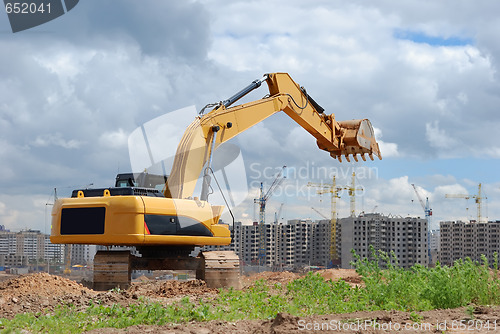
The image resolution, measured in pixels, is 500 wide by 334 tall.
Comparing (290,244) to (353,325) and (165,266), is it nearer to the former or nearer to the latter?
(165,266)

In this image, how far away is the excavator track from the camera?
1380 centimetres

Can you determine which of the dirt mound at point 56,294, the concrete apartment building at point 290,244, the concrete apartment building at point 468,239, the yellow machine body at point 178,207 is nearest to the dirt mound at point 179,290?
the dirt mound at point 56,294

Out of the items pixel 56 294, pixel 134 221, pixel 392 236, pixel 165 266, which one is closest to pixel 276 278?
pixel 165 266

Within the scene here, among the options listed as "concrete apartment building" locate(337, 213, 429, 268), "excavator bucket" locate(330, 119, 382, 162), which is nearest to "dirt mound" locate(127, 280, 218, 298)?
"excavator bucket" locate(330, 119, 382, 162)

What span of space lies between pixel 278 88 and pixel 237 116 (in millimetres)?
2411

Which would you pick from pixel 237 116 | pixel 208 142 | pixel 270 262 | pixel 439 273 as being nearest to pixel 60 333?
pixel 439 273

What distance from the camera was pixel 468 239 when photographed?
480ft

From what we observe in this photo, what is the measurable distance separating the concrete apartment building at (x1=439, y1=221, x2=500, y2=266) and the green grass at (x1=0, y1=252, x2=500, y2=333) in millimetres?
133401

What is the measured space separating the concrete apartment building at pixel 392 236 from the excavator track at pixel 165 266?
4853 inches

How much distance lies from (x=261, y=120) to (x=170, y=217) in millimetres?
4808

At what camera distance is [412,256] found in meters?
136

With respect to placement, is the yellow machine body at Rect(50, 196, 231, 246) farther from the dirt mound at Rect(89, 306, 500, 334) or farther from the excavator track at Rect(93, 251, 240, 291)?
the dirt mound at Rect(89, 306, 500, 334)

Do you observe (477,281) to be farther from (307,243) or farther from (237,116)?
(307,243)

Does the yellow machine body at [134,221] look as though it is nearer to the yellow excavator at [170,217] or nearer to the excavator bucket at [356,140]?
the yellow excavator at [170,217]
